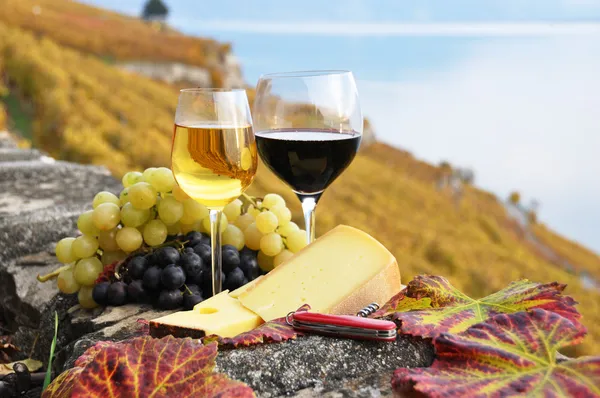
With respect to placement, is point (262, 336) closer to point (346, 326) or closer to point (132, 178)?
point (346, 326)

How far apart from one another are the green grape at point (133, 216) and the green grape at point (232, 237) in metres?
0.16

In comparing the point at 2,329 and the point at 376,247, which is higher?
the point at 376,247

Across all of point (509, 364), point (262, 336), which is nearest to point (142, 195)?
point (262, 336)

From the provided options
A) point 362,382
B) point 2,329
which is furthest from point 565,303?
point 2,329

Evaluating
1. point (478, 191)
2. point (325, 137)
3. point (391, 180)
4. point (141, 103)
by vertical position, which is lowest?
point (478, 191)

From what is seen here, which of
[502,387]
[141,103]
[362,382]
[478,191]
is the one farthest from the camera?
[478,191]

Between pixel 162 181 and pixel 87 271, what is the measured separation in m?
0.23

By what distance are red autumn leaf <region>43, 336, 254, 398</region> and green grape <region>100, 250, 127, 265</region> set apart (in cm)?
67

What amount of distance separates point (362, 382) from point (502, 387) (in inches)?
6.4

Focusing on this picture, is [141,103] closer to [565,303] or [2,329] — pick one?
[2,329]

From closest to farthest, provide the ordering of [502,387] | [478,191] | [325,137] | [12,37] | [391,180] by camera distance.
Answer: [502,387] → [325,137] → [12,37] → [391,180] → [478,191]

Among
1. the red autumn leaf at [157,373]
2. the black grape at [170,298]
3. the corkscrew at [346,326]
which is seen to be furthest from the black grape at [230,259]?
the red autumn leaf at [157,373]

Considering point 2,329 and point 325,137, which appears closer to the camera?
point 325,137

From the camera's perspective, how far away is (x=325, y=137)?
3.84 ft
